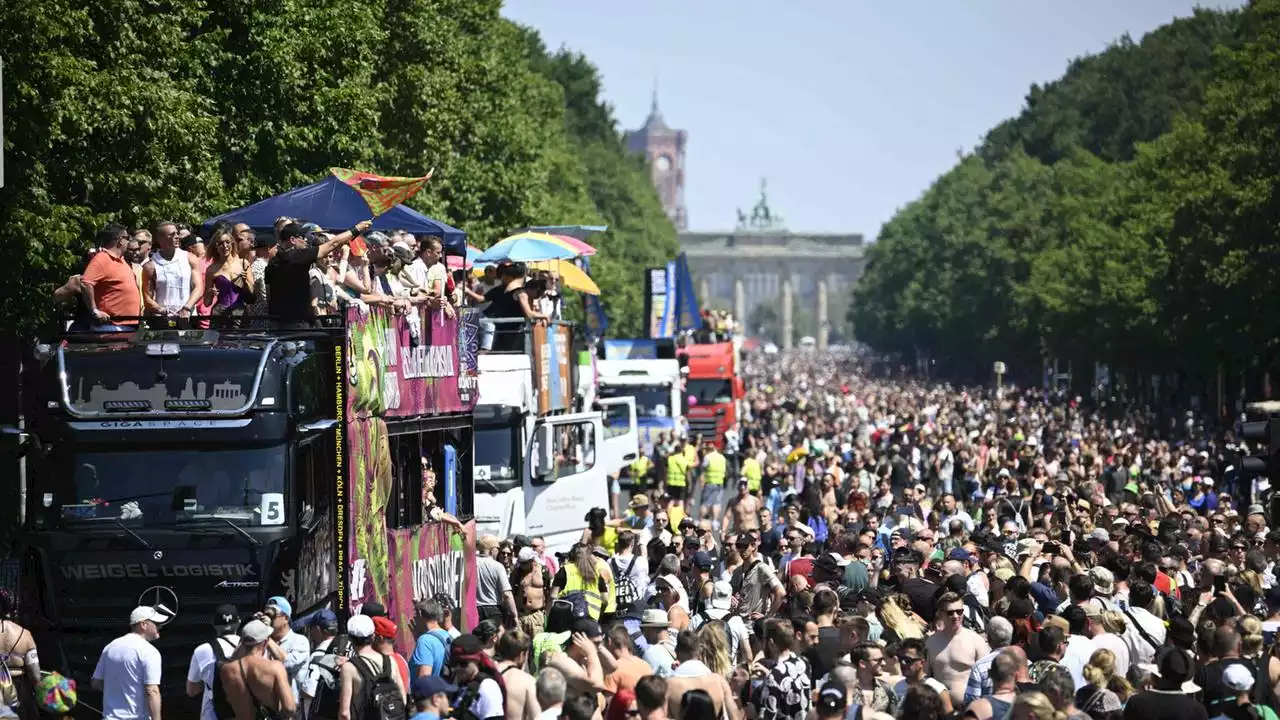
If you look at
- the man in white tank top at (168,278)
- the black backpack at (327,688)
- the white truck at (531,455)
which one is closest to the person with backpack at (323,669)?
the black backpack at (327,688)

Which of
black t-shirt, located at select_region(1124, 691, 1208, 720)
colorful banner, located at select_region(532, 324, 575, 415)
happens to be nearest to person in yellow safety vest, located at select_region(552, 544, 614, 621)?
black t-shirt, located at select_region(1124, 691, 1208, 720)

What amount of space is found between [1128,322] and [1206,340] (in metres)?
9.05

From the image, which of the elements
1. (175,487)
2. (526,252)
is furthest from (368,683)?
(526,252)

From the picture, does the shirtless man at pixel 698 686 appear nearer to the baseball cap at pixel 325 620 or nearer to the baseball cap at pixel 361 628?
the baseball cap at pixel 361 628

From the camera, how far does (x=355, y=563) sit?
15.6 m

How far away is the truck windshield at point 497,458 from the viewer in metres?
23.9

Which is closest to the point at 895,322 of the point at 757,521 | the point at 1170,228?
the point at 1170,228

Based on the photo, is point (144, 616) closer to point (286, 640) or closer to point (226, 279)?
point (286, 640)

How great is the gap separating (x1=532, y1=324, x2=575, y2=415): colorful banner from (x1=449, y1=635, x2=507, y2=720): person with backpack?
45.7 feet

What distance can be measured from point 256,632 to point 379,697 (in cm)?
108

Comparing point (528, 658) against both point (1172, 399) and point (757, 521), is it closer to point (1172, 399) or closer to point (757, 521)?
point (757, 521)

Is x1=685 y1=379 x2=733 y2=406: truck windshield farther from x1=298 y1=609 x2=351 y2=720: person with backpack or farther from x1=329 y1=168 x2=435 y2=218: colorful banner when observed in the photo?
x1=298 y1=609 x2=351 y2=720: person with backpack

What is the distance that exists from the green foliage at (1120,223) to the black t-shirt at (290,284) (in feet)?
124

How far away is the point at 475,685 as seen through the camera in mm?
12109
